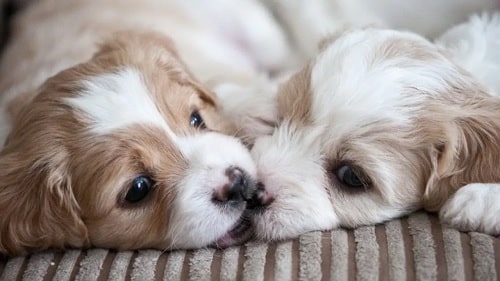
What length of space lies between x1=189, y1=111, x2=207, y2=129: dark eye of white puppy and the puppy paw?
646mm

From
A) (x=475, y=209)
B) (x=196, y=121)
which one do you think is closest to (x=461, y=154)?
(x=475, y=209)

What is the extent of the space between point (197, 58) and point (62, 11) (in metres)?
0.51

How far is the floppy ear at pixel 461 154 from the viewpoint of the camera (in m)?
1.85

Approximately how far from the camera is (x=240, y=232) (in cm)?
191

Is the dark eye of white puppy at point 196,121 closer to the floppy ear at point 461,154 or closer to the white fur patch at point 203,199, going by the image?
the white fur patch at point 203,199

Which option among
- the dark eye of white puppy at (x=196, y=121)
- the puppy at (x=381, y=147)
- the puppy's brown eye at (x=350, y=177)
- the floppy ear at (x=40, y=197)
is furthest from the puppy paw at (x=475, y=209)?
the floppy ear at (x=40, y=197)

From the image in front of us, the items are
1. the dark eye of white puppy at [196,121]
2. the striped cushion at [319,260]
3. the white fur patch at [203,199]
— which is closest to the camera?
the striped cushion at [319,260]

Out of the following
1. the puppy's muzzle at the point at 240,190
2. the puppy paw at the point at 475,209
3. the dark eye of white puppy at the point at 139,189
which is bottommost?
the puppy paw at the point at 475,209

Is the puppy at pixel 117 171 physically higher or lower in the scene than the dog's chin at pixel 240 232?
higher

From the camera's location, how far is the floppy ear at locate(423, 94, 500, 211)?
6.07 ft

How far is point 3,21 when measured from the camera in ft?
10.5

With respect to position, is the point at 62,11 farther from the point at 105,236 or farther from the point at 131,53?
the point at 105,236

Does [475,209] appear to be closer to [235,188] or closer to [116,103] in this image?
[235,188]

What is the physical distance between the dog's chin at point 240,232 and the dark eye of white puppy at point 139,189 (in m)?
0.21
